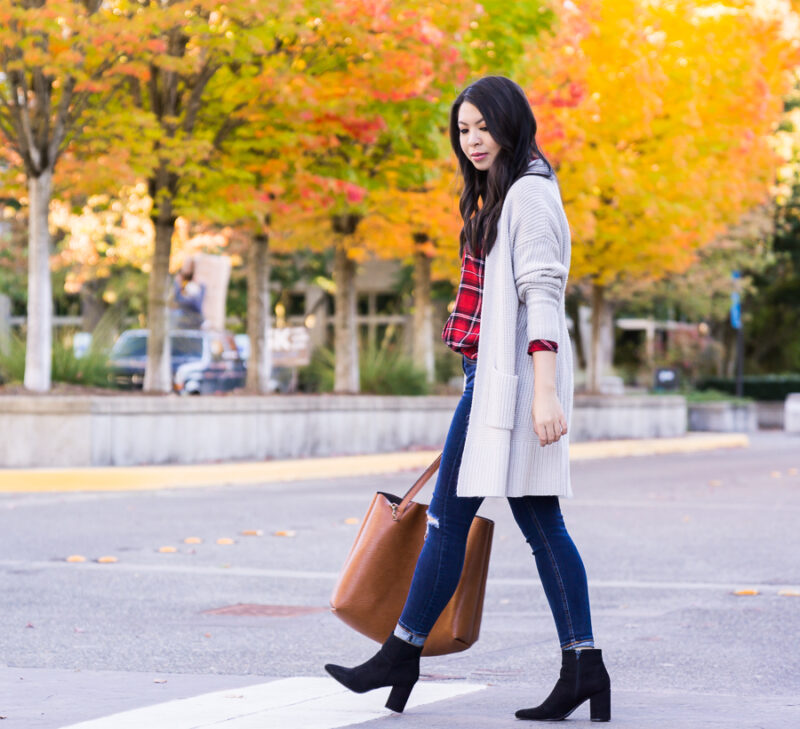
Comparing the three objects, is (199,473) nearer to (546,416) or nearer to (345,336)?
(345,336)

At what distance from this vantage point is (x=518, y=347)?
4383mm

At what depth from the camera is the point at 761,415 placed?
42.4 metres

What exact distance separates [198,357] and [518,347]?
85.7 ft

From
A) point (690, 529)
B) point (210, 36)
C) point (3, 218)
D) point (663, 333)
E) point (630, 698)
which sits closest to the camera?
point (630, 698)

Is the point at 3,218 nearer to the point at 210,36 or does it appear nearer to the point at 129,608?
the point at 210,36

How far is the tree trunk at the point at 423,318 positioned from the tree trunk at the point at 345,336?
2307 millimetres

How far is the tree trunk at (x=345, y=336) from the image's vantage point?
71.8 feet

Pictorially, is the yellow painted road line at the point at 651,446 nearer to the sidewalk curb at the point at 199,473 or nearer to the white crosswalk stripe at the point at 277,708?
the sidewalk curb at the point at 199,473

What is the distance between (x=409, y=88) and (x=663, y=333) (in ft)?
122

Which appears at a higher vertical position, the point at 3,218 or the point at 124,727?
the point at 3,218

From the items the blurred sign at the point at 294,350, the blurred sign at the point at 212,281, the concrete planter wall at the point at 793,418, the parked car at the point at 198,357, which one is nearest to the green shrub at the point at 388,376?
the blurred sign at the point at 294,350

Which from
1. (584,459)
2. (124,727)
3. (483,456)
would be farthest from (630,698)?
(584,459)

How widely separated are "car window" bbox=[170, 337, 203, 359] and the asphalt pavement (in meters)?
16.1

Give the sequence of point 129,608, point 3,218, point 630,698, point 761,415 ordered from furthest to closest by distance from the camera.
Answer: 1. point 761,415
2. point 3,218
3. point 129,608
4. point 630,698
